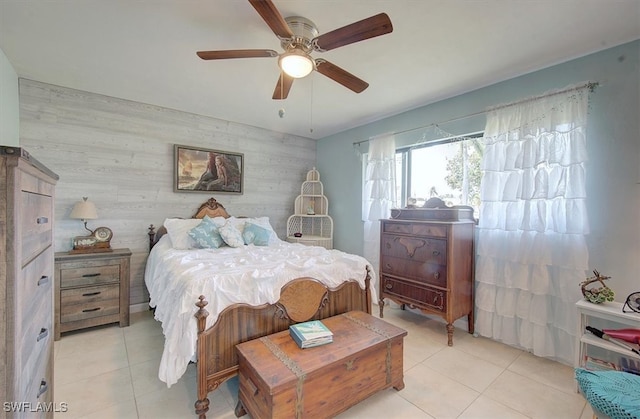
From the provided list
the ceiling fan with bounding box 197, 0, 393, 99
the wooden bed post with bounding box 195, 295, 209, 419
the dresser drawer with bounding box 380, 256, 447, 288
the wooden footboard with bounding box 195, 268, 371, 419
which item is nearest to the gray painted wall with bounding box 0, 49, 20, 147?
the ceiling fan with bounding box 197, 0, 393, 99

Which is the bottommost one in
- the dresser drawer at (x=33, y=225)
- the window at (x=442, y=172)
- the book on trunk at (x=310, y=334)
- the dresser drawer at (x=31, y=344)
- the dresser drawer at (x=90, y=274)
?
the book on trunk at (x=310, y=334)

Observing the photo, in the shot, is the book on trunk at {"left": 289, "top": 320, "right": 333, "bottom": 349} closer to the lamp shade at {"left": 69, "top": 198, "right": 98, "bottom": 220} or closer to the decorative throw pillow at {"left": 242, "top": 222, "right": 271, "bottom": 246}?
the decorative throw pillow at {"left": 242, "top": 222, "right": 271, "bottom": 246}

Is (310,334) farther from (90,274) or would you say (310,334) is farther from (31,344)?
(90,274)

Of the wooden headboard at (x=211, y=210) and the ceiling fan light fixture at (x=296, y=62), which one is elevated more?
the ceiling fan light fixture at (x=296, y=62)

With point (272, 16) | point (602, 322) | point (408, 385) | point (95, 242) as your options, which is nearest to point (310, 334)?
A: point (408, 385)

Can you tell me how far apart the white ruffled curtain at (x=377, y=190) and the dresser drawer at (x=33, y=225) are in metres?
3.28

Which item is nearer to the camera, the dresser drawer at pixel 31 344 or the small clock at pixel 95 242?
the dresser drawer at pixel 31 344

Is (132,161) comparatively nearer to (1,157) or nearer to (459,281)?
(1,157)

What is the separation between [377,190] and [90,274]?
3438 millimetres

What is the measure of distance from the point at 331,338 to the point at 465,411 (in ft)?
3.21

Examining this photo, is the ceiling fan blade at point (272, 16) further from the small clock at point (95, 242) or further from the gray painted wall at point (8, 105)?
the small clock at point (95, 242)

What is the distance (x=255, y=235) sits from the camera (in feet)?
11.4

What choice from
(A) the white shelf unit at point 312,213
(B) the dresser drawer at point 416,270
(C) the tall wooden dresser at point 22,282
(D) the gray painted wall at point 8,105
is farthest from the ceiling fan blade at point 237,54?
(A) the white shelf unit at point 312,213

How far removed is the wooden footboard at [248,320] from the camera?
1630mm
